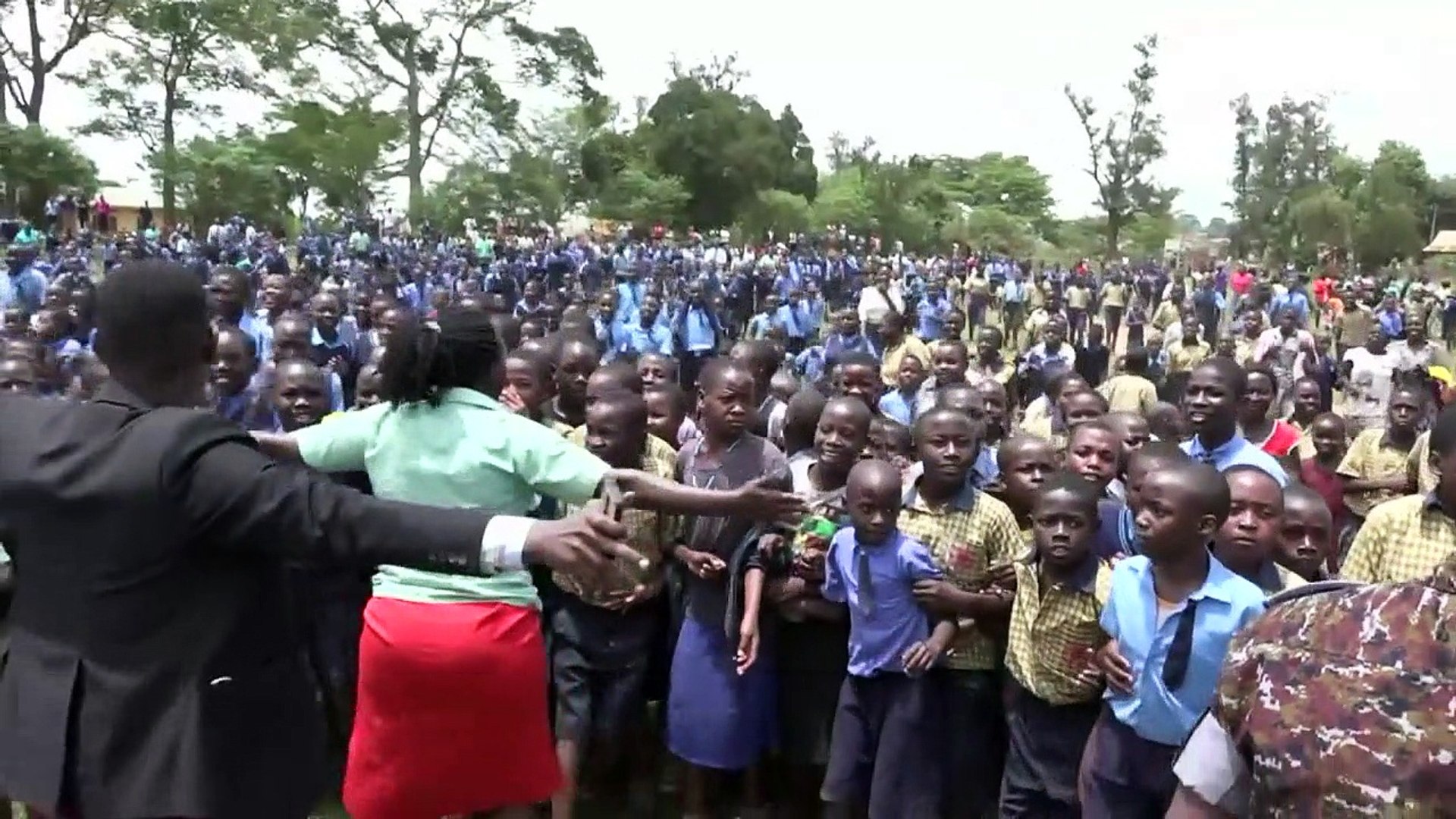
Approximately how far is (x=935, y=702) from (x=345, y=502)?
223cm

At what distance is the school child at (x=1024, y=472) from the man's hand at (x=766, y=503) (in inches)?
68.0

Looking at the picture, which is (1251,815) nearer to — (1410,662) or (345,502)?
(1410,662)

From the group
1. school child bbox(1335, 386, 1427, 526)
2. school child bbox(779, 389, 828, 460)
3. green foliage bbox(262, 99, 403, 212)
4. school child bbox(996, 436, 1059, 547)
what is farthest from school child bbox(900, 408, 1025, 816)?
green foliage bbox(262, 99, 403, 212)

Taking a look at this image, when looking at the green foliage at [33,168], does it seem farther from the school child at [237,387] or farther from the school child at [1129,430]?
the school child at [1129,430]

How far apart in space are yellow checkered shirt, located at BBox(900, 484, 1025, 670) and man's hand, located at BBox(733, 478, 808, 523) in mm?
1324

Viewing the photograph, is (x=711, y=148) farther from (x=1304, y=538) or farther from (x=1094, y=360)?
(x=1304, y=538)

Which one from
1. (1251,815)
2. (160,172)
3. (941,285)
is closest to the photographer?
(1251,815)

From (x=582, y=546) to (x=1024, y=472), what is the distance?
2555 millimetres

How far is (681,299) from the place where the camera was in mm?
15062

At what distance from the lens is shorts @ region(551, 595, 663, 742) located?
398 centimetres

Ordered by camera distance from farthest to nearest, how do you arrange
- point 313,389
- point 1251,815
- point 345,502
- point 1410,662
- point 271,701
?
point 313,389
point 271,701
point 345,502
point 1251,815
point 1410,662

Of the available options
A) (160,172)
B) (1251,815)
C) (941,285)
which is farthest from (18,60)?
(1251,815)

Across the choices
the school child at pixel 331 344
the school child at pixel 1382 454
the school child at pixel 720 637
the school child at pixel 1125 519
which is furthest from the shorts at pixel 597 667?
the school child at pixel 331 344

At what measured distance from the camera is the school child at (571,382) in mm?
5805
